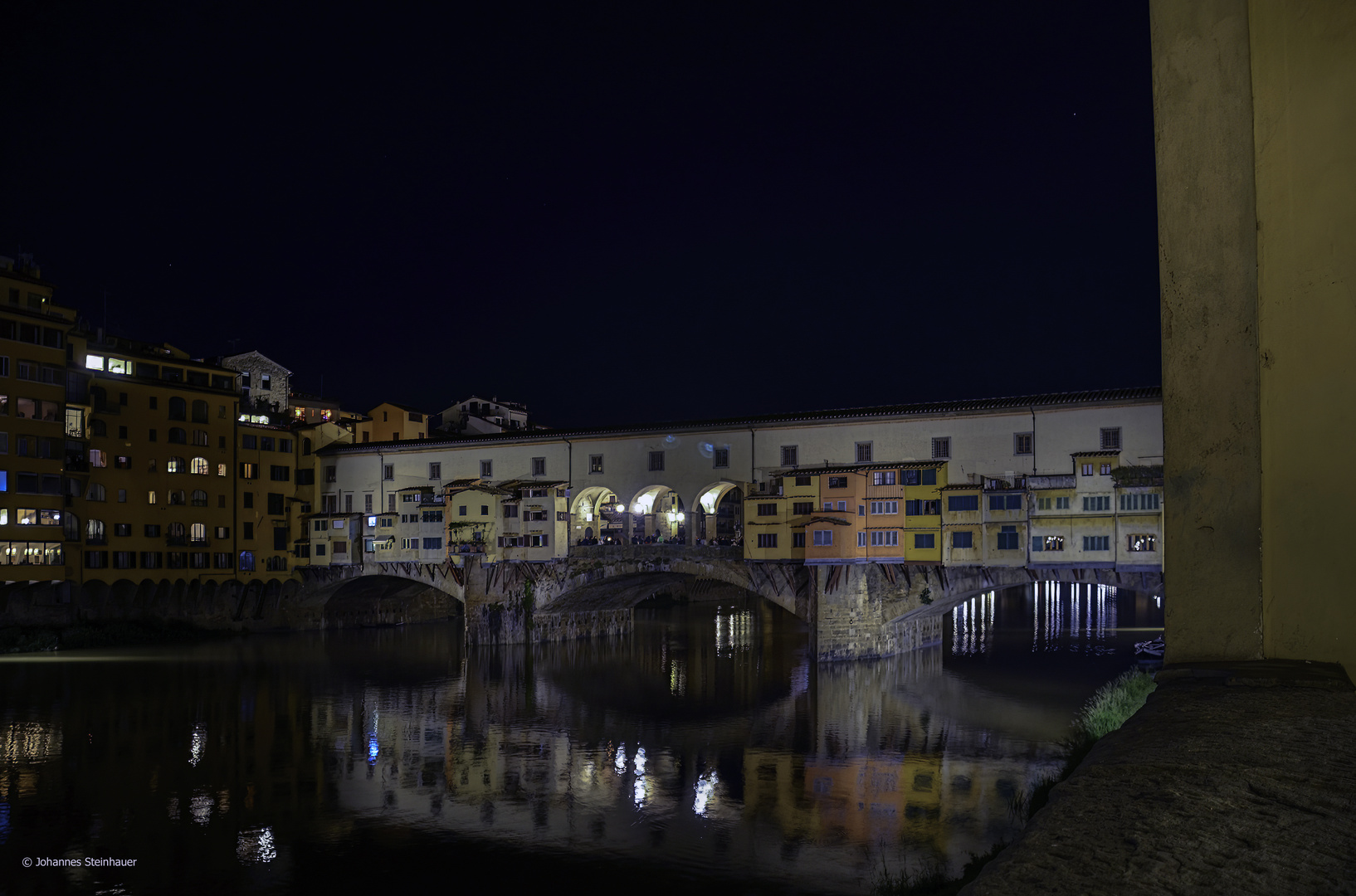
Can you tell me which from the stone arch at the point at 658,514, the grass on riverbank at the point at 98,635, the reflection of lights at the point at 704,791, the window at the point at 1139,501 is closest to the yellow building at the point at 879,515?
the window at the point at 1139,501

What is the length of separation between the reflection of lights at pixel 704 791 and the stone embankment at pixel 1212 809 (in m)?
16.9

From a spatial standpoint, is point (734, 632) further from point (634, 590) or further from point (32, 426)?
point (32, 426)

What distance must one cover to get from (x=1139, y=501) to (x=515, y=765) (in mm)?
24275

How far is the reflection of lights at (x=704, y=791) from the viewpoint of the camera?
21484 mm

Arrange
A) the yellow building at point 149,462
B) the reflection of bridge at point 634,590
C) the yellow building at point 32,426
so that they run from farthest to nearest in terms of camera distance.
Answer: the yellow building at point 149,462 < the yellow building at point 32,426 < the reflection of bridge at point 634,590

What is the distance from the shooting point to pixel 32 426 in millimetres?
44125

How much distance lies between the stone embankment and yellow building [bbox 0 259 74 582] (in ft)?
161

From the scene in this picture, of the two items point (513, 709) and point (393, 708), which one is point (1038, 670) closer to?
point (513, 709)

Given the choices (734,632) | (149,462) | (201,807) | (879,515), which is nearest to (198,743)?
(201,807)

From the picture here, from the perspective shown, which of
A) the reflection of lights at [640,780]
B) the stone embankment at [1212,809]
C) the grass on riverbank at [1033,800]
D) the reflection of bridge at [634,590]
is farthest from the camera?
the reflection of bridge at [634,590]

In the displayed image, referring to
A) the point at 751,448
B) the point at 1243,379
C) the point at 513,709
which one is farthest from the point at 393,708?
the point at 1243,379

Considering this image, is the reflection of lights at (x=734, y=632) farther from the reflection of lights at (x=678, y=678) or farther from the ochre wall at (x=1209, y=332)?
the ochre wall at (x=1209, y=332)

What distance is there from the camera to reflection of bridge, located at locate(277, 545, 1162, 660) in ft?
135

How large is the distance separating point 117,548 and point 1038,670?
43.3 metres
